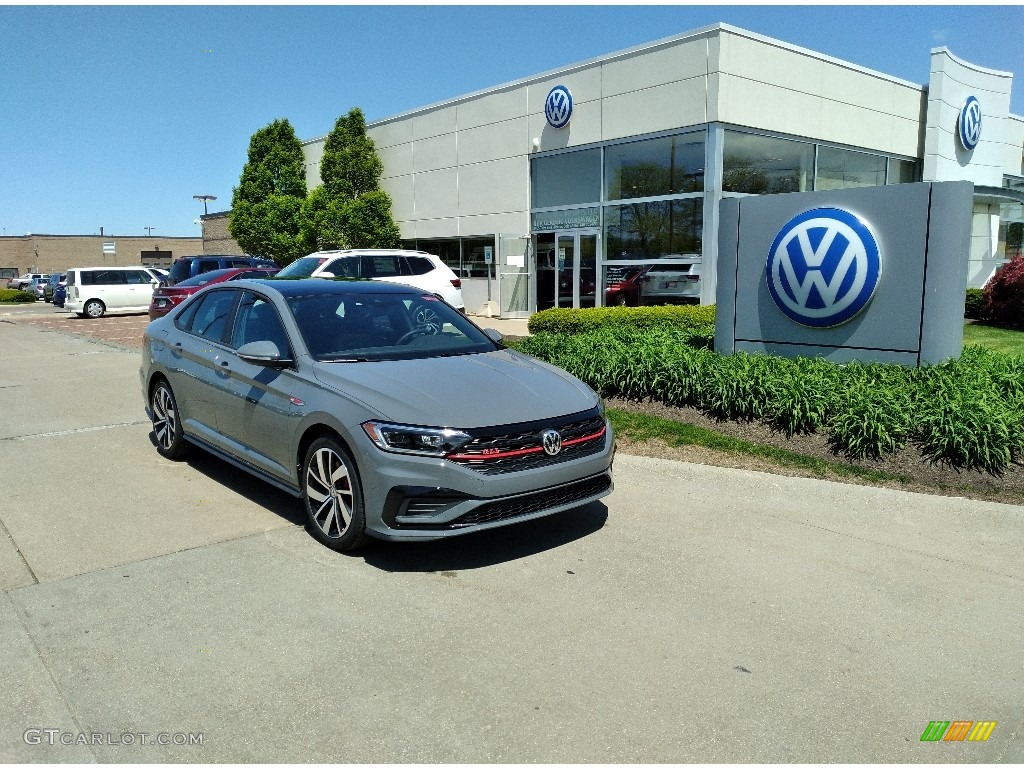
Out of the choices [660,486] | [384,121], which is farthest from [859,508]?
[384,121]

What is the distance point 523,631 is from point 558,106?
18.8 m

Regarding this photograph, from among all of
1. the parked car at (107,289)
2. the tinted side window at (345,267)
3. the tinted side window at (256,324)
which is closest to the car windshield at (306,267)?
the tinted side window at (345,267)


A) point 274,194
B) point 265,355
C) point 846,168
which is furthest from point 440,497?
point 274,194

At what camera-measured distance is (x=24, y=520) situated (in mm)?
5289

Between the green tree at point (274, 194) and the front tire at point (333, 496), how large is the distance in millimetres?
28644

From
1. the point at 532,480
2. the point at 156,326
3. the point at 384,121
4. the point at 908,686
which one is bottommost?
the point at 908,686

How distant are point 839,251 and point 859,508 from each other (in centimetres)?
387

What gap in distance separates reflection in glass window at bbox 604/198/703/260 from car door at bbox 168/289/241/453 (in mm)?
13309

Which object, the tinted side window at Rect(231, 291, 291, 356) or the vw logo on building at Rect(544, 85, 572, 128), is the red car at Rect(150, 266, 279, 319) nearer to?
the tinted side window at Rect(231, 291, 291, 356)

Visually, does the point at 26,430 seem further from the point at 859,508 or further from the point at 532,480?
the point at 859,508

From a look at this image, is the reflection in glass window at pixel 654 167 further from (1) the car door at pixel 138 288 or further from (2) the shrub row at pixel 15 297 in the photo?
(2) the shrub row at pixel 15 297

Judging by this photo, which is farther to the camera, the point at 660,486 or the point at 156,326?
the point at 156,326

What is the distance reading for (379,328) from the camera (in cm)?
555

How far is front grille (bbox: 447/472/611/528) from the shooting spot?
→ 4309 mm
